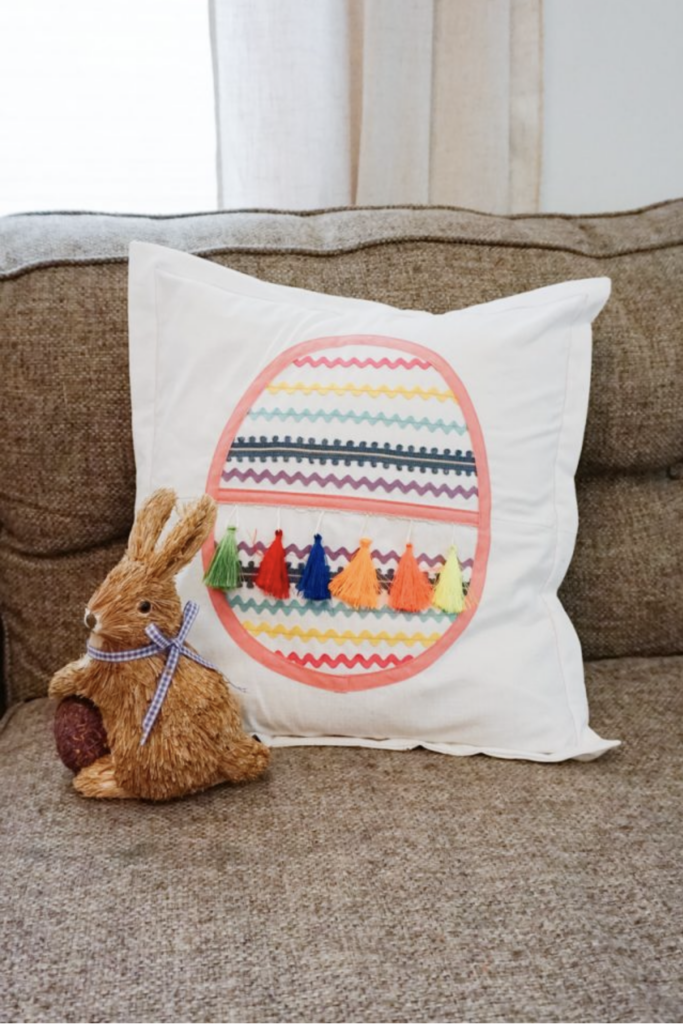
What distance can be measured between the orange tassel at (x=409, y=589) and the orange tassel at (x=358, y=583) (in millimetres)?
18

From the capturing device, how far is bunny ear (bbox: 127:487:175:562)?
85 cm

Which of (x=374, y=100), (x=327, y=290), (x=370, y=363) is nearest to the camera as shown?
(x=370, y=363)

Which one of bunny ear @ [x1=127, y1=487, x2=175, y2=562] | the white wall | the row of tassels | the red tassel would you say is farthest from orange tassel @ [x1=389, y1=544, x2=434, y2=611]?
the white wall

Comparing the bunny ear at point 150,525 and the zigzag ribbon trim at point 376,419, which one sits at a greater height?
the zigzag ribbon trim at point 376,419

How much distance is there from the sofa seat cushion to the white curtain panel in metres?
0.88

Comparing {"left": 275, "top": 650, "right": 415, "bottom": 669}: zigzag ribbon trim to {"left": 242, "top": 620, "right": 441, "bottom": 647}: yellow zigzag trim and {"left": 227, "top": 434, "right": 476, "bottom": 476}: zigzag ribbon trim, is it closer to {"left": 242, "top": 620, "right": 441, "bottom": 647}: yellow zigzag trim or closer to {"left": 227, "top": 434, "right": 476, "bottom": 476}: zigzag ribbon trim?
{"left": 242, "top": 620, "right": 441, "bottom": 647}: yellow zigzag trim

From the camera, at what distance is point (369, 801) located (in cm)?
84

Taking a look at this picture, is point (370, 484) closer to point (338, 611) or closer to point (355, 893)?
point (338, 611)

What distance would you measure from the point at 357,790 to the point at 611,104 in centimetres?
121

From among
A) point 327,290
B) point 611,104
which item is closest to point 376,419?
point 327,290

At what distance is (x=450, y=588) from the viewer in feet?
2.97

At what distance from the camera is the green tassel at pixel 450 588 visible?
90cm

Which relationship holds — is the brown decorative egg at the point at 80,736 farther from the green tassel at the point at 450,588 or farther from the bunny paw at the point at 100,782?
the green tassel at the point at 450,588

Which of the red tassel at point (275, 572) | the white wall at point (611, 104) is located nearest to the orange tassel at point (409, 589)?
Answer: the red tassel at point (275, 572)
